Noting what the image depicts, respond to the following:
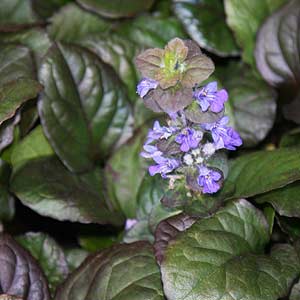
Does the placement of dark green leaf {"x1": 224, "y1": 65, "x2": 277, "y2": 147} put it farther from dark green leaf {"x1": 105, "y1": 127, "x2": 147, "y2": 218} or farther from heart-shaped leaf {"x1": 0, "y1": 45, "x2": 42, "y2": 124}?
heart-shaped leaf {"x1": 0, "y1": 45, "x2": 42, "y2": 124}

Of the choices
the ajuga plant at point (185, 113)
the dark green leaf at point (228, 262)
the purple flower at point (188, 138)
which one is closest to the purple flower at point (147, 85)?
the ajuga plant at point (185, 113)

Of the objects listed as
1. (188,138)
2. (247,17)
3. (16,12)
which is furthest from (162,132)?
(16,12)

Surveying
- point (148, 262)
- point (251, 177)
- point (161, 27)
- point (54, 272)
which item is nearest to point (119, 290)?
point (148, 262)

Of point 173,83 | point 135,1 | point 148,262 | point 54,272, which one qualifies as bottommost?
point 54,272

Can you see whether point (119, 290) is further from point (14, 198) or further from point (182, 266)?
point (14, 198)

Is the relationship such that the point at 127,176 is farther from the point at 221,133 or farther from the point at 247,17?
the point at 247,17

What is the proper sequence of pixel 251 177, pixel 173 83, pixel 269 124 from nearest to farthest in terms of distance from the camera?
1. pixel 173 83
2. pixel 251 177
3. pixel 269 124
